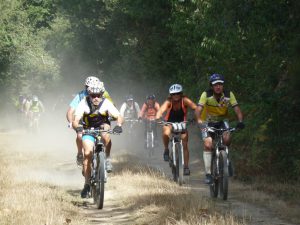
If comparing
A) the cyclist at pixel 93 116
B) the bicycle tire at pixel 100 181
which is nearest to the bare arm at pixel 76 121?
Answer: the cyclist at pixel 93 116

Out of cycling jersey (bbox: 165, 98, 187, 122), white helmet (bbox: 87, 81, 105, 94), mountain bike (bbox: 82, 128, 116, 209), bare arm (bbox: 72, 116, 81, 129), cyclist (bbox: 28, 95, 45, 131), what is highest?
cyclist (bbox: 28, 95, 45, 131)

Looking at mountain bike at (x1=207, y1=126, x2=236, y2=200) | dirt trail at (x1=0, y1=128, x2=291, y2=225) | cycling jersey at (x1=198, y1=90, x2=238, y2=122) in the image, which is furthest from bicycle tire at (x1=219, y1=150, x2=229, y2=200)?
cycling jersey at (x1=198, y1=90, x2=238, y2=122)

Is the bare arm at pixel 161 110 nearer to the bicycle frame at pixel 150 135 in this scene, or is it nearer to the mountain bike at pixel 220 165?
the mountain bike at pixel 220 165

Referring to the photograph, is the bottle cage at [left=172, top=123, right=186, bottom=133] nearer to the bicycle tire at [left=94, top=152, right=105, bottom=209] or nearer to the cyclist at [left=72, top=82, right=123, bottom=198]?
the cyclist at [left=72, top=82, right=123, bottom=198]

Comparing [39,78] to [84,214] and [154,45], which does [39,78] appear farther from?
[84,214]

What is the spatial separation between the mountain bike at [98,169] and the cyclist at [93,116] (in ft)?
0.30

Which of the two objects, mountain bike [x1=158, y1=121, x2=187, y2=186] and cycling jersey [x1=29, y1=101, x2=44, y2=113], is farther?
cycling jersey [x1=29, y1=101, x2=44, y2=113]

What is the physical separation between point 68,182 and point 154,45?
1268cm

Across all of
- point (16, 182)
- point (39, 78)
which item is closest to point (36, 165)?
point (16, 182)

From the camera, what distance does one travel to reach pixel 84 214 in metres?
10.0

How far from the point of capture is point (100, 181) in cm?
1055

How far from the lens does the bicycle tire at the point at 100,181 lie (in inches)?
413

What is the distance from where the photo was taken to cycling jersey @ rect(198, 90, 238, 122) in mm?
11758

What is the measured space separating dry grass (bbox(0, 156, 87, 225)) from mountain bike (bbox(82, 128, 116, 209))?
468 mm
